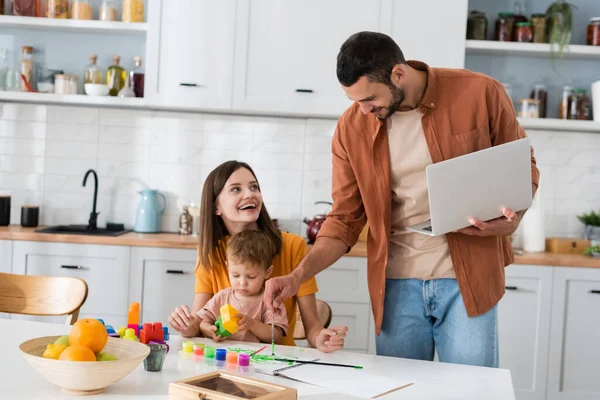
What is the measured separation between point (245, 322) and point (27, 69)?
275 centimetres

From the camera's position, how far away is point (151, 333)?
199 centimetres

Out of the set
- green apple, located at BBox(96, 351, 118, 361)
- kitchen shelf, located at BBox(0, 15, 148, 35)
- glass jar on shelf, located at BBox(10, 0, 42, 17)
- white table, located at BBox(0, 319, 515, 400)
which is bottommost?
white table, located at BBox(0, 319, 515, 400)

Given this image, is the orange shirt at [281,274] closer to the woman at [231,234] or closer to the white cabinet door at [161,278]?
the woman at [231,234]

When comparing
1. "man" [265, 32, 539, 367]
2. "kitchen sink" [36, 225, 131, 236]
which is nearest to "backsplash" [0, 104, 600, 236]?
"kitchen sink" [36, 225, 131, 236]

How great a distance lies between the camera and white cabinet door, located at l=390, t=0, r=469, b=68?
3990mm

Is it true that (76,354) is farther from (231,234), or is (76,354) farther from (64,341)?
(231,234)

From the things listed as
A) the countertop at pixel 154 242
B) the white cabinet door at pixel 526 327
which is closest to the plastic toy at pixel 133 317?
the countertop at pixel 154 242

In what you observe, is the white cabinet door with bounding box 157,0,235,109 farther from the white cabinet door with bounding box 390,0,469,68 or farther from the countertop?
the white cabinet door with bounding box 390,0,469,68

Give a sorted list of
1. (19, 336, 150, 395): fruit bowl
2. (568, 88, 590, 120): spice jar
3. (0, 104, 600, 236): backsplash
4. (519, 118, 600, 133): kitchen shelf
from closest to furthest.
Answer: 1. (19, 336, 150, 395): fruit bowl
2. (519, 118, 600, 133): kitchen shelf
3. (568, 88, 590, 120): spice jar
4. (0, 104, 600, 236): backsplash

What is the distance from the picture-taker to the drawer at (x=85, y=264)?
383 centimetres

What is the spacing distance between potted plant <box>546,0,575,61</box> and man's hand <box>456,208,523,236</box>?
89.9 inches

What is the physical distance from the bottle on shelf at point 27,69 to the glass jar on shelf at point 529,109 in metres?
2.76

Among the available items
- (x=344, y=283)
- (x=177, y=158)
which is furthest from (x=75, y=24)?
(x=344, y=283)

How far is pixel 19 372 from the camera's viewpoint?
1.75 metres
